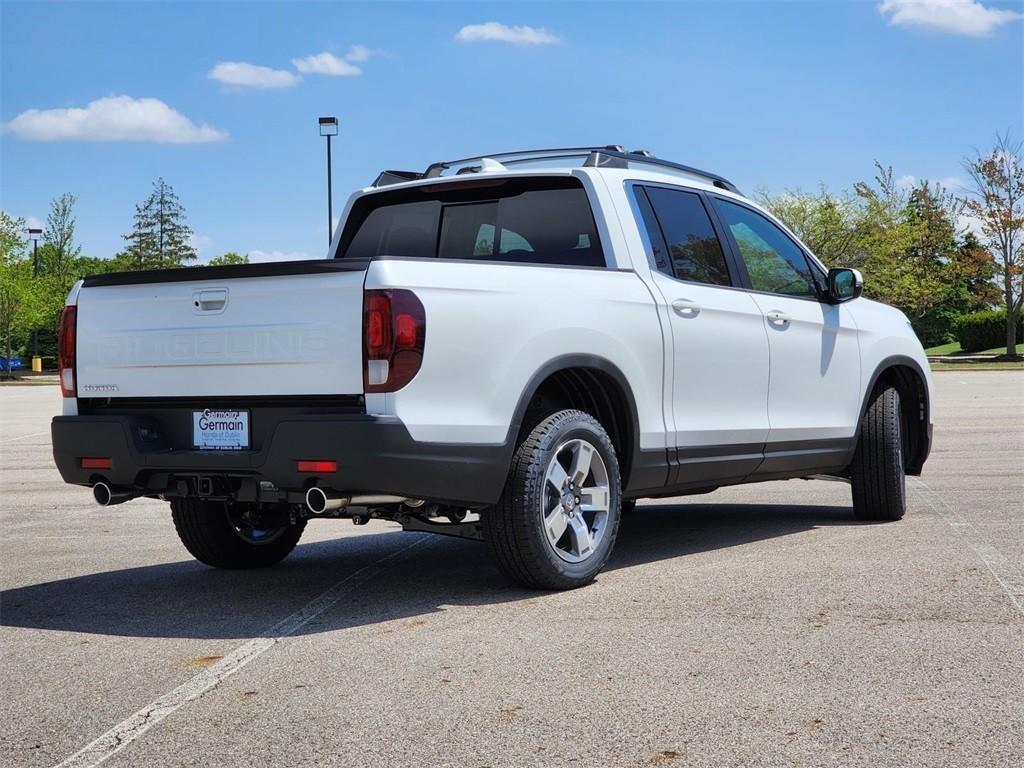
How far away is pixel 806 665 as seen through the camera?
15.3ft

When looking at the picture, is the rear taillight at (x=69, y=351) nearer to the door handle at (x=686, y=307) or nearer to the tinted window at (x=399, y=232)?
the tinted window at (x=399, y=232)

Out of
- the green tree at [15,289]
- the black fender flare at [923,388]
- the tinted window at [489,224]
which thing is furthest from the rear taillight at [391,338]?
the green tree at [15,289]

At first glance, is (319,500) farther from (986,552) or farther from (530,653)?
(986,552)

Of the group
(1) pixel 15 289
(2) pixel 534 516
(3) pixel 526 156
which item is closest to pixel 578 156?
(3) pixel 526 156

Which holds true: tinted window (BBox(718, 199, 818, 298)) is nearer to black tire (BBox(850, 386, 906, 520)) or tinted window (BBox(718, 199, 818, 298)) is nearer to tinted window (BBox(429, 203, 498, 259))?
black tire (BBox(850, 386, 906, 520))

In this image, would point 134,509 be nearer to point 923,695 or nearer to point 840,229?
point 923,695

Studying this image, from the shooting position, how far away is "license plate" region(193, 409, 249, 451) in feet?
19.0

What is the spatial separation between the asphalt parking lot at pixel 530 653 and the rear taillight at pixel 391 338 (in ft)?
3.39

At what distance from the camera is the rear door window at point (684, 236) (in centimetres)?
710

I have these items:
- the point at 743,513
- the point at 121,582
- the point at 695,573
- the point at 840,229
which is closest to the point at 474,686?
the point at 695,573

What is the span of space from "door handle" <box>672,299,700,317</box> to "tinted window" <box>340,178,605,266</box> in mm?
450

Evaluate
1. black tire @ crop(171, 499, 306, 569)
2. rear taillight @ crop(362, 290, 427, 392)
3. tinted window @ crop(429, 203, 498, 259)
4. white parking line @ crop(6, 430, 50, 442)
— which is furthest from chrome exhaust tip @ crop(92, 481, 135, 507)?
white parking line @ crop(6, 430, 50, 442)

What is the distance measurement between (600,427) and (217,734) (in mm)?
2805

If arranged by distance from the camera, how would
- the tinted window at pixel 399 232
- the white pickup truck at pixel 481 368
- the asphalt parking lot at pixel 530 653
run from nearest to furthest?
the asphalt parking lot at pixel 530 653, the white pickup truck at pixel 481 368, the tinted window at pixel 399 232
